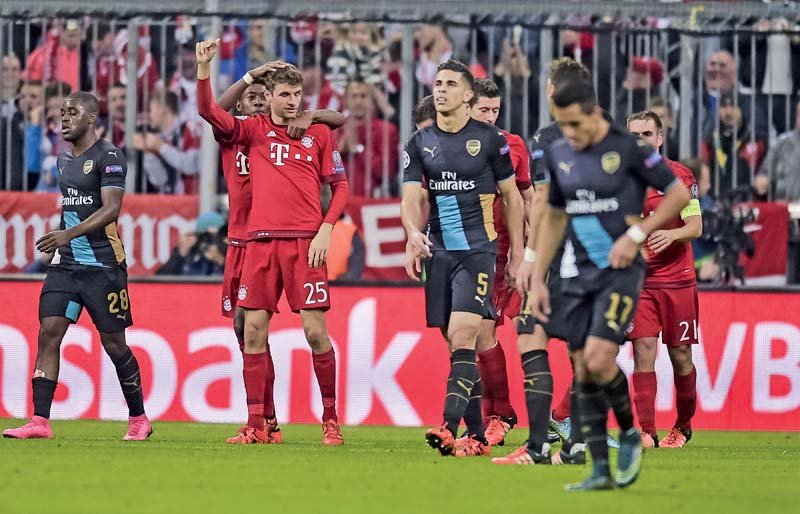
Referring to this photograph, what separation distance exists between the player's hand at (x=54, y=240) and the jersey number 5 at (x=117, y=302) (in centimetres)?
52

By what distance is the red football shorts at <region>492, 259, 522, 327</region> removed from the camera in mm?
11703

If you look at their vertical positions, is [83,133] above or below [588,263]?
above

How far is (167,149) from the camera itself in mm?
14562

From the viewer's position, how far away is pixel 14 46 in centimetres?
1437

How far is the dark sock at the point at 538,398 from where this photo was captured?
356 inches

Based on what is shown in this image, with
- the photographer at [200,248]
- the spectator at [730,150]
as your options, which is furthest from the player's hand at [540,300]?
the spectator at [730,150]

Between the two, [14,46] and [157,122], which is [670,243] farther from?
[14,46]

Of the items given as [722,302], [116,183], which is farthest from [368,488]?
[722,302]

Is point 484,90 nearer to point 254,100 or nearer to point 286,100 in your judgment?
point 286,100

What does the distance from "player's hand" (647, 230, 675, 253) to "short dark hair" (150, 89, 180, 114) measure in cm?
506

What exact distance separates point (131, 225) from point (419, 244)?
16.6 feet

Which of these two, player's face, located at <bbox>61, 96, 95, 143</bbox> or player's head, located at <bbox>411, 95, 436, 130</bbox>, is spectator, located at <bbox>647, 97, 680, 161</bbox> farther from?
player's face, located at <bbox>61, 96, 95, 143</bbox>

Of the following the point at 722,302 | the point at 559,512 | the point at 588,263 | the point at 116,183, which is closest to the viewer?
the point at 559,512

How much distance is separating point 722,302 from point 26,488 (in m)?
8.14
